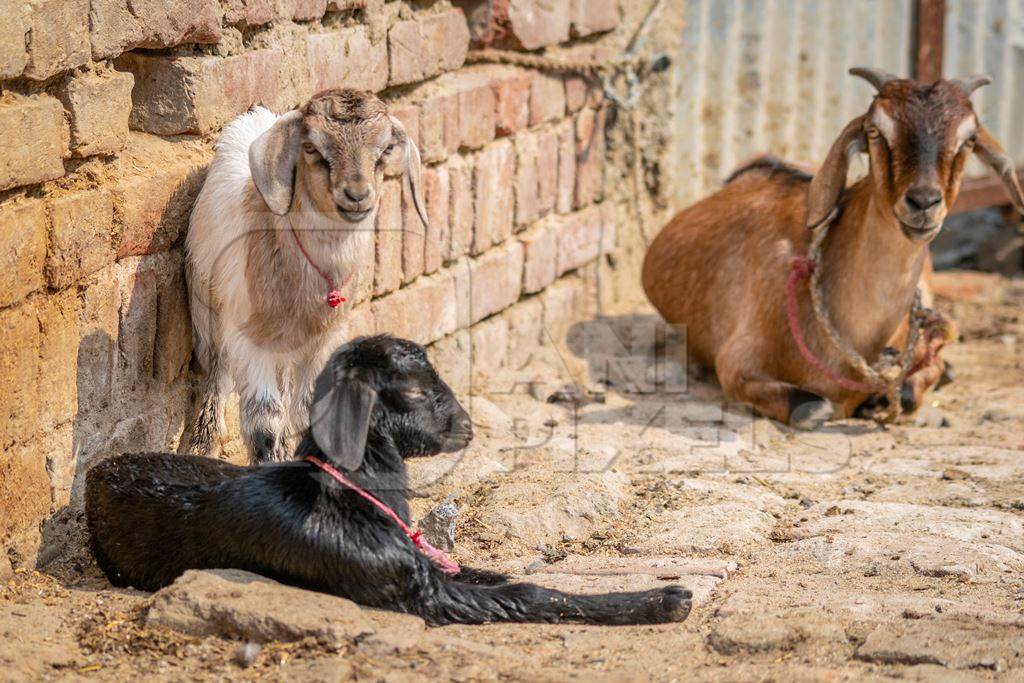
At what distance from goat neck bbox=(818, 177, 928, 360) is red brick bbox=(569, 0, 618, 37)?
1675 millimetres

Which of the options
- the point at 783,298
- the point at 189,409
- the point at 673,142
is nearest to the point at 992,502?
the point at 783,298

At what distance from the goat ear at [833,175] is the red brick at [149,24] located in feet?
9.14

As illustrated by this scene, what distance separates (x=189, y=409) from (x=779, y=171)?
3.84m

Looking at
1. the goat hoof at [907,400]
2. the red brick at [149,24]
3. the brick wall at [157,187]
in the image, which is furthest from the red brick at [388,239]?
the goat hoof at [907,400]

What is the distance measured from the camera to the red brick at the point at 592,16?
7.01m

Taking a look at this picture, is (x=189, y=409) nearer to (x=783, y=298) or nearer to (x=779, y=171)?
(x=783, y=298)

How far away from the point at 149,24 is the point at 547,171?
3038 mm

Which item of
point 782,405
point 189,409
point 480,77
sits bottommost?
point 782,405

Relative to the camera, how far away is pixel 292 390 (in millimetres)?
4605

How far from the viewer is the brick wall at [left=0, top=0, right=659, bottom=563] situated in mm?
3758

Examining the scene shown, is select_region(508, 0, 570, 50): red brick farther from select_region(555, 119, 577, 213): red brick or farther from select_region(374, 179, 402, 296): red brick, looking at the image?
select_region(374, 179, 402, 296): red brick

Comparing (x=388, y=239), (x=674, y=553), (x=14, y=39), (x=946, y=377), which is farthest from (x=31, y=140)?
(x=946, y=377)

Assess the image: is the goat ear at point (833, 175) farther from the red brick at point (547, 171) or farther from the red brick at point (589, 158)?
the red brick at point (589, 158)

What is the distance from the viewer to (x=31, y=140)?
147 inches
